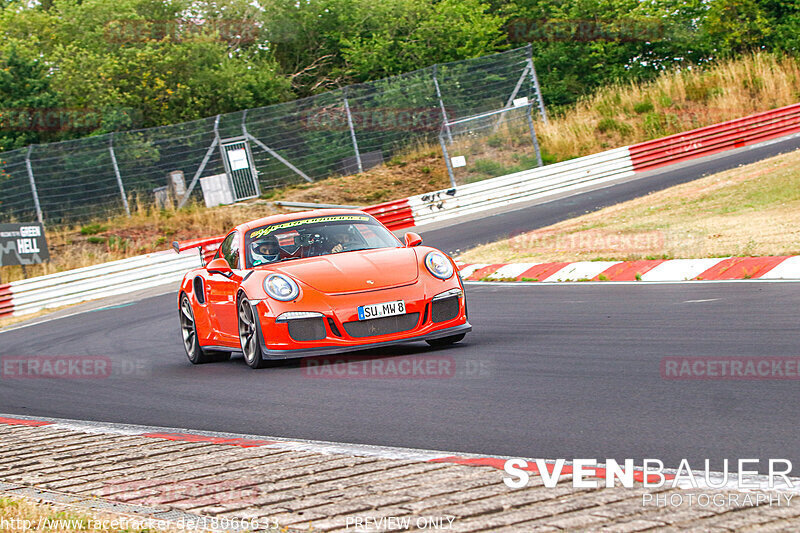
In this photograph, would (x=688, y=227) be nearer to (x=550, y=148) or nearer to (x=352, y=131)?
(x=352, y=131)

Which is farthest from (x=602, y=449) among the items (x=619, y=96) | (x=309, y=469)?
(x=619, y=96)

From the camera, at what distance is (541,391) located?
5.93 meters

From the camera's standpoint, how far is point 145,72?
118 feet

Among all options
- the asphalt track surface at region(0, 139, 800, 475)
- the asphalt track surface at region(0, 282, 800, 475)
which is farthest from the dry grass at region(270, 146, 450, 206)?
the asphalt track surface at region(0, 282, 800, 475)

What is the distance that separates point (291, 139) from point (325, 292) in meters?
20.0

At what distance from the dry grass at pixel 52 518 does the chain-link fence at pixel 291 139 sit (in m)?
22.0

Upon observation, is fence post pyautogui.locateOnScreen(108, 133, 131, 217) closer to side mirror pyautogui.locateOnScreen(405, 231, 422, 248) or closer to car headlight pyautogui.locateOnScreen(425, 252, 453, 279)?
side mirror pyautogui.locateOnScreen(405, 231, 422, 248)

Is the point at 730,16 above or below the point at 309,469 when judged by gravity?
above

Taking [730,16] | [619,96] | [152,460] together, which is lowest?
[152,460]

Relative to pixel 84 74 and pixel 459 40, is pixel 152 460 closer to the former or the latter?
pixel 84 74

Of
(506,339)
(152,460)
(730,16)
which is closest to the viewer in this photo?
(152,460)

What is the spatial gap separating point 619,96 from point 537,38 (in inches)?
374

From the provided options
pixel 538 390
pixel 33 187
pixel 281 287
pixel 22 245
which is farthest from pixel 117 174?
pixel 538 390

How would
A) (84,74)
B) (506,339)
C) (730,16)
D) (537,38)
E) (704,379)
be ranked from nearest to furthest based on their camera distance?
1. (704,379)
2. (506,339)
3. (84,74)
4. (730,16)
5. (537,38)
